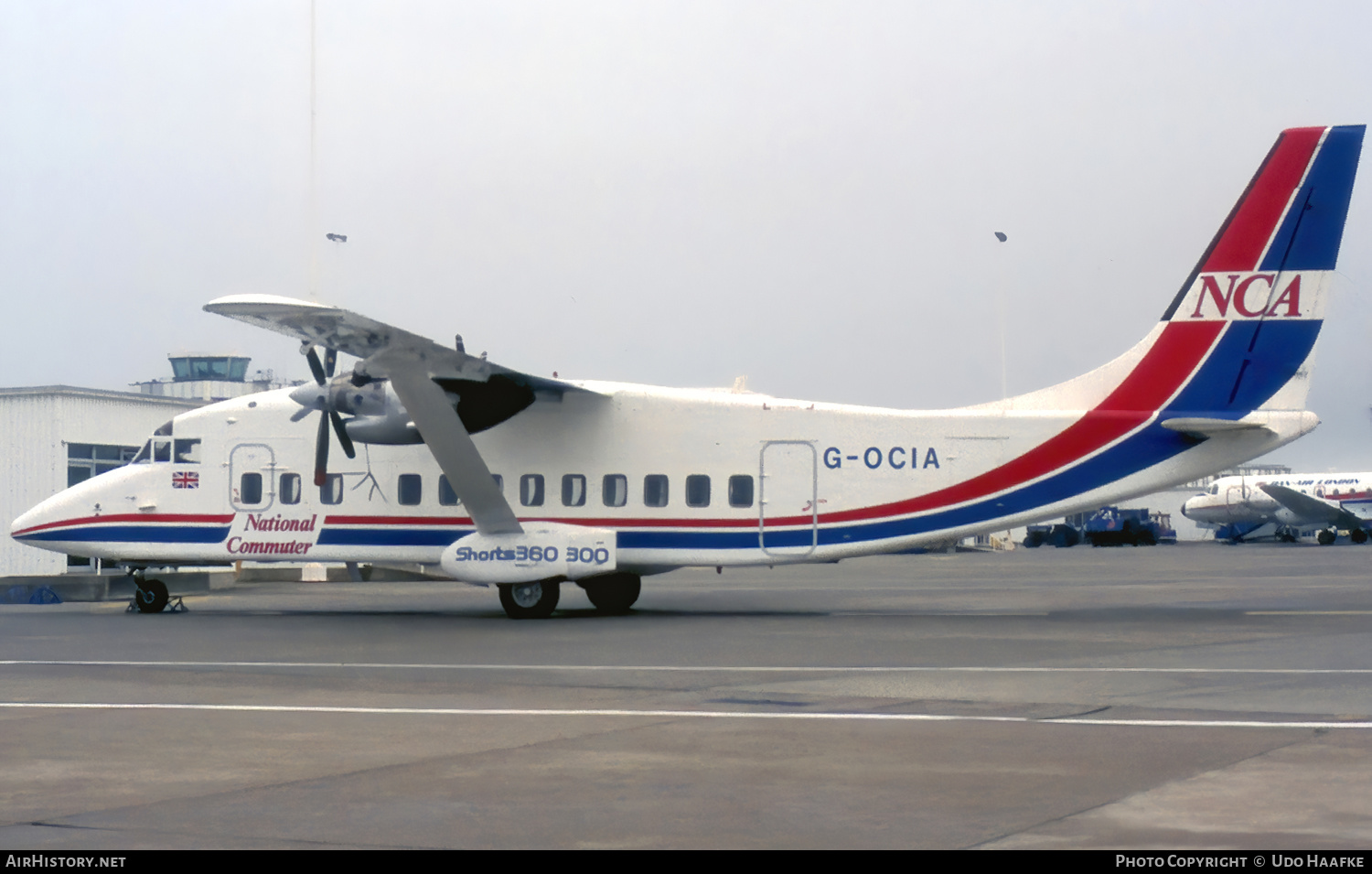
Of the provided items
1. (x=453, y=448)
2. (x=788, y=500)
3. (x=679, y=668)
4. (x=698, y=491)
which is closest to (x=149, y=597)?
(x=453, y=448)

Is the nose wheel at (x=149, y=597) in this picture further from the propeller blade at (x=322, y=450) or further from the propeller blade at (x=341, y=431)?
the propeller blade at (x=341, y=431)

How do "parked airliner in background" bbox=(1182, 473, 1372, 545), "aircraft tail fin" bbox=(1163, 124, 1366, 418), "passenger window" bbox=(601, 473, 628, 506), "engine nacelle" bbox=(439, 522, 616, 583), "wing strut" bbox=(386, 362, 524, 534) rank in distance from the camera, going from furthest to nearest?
"parked airliner in background" bbox=(1182, 473, 1372, 545), "passenger window" bbox=(601, 473, 628, 506), "engine nacelle" bbox=(439, 522, 616, 583), "aircraft tail fin" bbox=(1163, 124, 1366, 418), "wing strut" bbox=(386, 362, 524, 534)

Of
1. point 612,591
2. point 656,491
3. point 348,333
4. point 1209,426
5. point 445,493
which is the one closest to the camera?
point 348,333

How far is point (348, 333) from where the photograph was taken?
67.2 feet

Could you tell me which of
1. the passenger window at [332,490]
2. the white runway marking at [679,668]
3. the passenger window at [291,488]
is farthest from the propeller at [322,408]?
the white runway marking at [679,668]

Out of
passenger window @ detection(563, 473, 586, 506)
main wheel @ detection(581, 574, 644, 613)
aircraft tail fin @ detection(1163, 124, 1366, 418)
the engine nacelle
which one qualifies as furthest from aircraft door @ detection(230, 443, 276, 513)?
aircraft tail fin @ detection(1163, 124, 1366, 418)

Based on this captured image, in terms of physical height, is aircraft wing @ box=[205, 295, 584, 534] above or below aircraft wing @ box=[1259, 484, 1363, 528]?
above

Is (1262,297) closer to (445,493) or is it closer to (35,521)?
(445,493)

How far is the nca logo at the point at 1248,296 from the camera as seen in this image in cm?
2223

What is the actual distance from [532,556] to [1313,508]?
69545 mm

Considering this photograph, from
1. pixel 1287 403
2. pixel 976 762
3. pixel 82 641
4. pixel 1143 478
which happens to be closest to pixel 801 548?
pixel 1143 478

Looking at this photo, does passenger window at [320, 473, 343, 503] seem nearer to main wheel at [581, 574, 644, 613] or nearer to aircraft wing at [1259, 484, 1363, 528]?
main wheel at [581, 574, 644, 613]

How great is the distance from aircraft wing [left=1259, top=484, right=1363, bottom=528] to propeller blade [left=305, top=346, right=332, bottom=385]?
6929 cm

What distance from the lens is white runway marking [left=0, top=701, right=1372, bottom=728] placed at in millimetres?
10852
